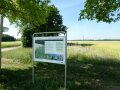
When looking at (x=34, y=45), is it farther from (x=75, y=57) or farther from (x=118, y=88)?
(x=75, y=57)

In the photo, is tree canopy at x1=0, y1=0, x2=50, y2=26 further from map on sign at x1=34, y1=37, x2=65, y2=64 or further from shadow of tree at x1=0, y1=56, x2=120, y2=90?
map on sign at x1=34, y1=37, x2=65, y2=64

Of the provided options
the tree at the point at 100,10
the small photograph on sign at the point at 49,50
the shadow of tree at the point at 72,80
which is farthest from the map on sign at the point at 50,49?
the tree at the point at 100,10

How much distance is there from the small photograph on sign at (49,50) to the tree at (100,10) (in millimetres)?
5505

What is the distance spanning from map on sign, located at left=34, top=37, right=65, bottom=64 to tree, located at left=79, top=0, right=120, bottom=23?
17.9 ft

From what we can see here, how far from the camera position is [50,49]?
31.2ft

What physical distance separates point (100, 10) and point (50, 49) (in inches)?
249

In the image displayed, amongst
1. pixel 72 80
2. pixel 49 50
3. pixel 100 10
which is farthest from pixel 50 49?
pixel 100 10

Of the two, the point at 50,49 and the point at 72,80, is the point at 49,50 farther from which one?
the point at 72,80

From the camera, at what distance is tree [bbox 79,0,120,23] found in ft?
47.7

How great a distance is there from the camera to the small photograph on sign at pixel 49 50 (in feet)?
29.7

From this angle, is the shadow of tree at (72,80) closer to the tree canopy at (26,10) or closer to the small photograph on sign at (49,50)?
the small photograph on sign at (49,50)

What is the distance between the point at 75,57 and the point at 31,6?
5.44 m

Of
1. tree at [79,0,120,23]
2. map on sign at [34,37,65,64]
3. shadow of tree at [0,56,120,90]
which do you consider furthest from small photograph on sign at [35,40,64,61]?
tree at [79,0,120,23]

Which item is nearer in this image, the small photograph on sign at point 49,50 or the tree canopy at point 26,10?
the small photograph on sign at point 49,50
